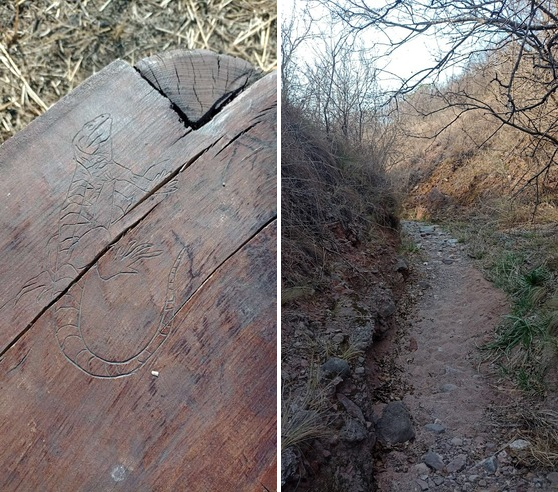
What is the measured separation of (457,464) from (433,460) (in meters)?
0.05

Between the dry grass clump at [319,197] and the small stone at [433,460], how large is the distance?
0.44 m

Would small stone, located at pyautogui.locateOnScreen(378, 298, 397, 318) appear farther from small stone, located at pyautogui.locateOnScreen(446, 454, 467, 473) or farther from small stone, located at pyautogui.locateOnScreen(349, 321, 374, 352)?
small stone, located at pyautogui.locateOnScreen(446, 454, 467, 473)

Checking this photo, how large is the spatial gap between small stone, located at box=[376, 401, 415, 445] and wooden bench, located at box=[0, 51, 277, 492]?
0.32 meters

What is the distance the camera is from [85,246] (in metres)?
0.80

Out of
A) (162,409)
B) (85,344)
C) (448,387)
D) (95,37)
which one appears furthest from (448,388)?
(95,37)

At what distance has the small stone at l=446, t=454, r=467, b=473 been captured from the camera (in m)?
1.00

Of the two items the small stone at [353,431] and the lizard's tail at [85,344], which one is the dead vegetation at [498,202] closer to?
the small stone at [353,431]

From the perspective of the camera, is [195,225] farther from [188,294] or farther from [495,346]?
[495,346]

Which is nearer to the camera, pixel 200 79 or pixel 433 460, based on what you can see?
pixel 200 79

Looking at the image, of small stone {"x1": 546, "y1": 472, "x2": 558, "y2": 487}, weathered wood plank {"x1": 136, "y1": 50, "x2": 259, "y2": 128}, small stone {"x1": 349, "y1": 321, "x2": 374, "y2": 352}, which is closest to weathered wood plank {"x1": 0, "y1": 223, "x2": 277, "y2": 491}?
weathered wood plank {"x1": 136, "y1": 50, "x2": 259, "y2": 128}

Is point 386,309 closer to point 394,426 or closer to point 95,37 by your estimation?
point 394,426

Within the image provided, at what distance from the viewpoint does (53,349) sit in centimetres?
79

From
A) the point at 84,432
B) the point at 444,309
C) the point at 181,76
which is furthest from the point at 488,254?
the point at 84,432

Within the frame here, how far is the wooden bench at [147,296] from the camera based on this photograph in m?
0.79
